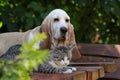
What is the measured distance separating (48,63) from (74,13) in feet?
7.30

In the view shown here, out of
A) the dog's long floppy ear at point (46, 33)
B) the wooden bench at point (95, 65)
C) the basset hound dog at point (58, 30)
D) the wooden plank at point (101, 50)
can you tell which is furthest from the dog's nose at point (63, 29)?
the wooden plank at point (101, 50)

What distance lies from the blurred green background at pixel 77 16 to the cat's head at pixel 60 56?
4.99ft

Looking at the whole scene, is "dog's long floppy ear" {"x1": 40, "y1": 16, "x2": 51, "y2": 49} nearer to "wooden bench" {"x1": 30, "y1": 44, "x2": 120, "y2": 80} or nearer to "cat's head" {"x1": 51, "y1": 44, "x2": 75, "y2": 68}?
"cat's head" {"x1": 51, "y1": 44, "x2": 75, "y2": 68}

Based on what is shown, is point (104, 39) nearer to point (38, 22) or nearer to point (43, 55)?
point (38, 22)

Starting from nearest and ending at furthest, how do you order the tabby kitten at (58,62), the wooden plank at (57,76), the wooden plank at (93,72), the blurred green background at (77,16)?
the wooden plank at (57,76) < the tabby kitten at (58,62) < the wooden plank at (93,72) < the blurred green background at (77,16)

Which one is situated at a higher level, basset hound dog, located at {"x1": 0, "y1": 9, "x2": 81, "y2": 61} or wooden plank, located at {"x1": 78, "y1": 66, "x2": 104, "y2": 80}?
basset hound dog, located at {"x1": 0, "y1": 9, "x2": 81, "y2": 61}

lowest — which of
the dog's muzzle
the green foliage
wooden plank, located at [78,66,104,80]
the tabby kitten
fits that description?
wooden plank, located at [78,66,104,80]

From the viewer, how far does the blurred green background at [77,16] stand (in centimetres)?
361

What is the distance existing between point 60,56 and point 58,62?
4cm

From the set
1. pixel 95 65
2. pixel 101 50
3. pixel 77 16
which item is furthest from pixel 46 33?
pixel 77 16

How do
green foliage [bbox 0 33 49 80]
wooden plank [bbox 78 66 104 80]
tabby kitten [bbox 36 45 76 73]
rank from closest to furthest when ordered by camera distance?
green foliage [bbox 0 33 49 80] < tabby kitten [bbox 36 45 76 73] < wooden plank [bbox 78 66 104 80]

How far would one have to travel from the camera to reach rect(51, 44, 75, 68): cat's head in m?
1.97

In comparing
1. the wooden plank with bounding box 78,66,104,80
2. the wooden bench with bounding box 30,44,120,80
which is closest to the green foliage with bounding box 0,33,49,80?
the wooden bench with bounding box 30,44,120,80

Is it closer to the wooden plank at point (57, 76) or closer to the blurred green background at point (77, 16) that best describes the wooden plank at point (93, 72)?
the wooden plank at point (57, 76)
